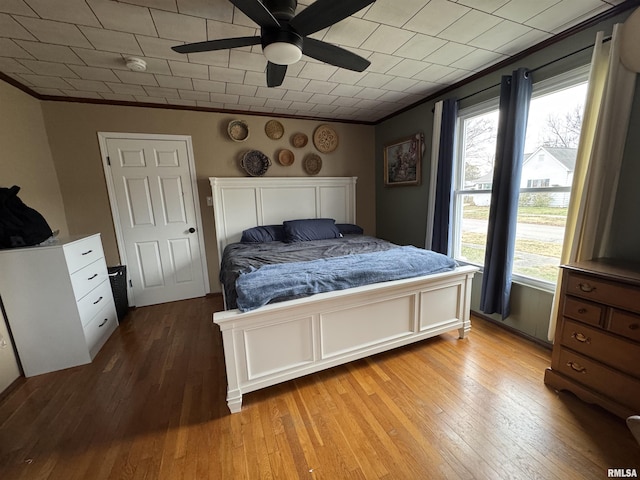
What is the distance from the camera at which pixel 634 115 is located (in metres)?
1.58

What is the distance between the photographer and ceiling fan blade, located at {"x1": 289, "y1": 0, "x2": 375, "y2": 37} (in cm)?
116

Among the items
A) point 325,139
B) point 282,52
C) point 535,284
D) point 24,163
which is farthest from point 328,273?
point 24,163

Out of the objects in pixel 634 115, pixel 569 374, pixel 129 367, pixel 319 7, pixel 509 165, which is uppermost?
pixel 319 7

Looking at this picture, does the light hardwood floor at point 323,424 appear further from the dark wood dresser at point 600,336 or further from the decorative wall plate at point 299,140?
the decorative wall plate at point 299,140

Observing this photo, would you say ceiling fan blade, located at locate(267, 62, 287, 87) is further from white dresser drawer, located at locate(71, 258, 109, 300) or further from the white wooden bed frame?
white dresser drawer, located at locate(71, 258, 109, 300)

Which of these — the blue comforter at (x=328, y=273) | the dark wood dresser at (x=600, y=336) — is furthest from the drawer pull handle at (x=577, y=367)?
the blue comforter at (x=328, y=273)

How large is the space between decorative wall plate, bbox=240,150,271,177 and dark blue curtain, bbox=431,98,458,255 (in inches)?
83.4

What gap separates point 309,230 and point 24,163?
2746mm

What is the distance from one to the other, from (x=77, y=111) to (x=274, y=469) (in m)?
3.73

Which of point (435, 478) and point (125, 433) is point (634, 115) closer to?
point (435, 478)

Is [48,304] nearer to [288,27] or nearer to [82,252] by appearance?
[82,252]

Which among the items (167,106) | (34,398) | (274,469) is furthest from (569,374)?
(167,106)

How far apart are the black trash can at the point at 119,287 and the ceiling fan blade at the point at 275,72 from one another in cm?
256

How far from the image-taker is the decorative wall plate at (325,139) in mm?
3637
